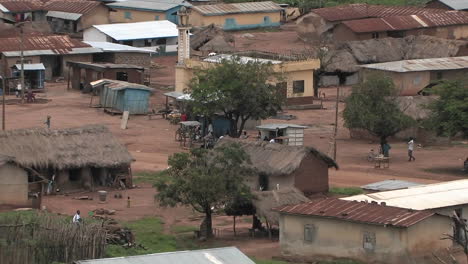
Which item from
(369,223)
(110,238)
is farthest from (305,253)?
(110,238)

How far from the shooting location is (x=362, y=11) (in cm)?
8238

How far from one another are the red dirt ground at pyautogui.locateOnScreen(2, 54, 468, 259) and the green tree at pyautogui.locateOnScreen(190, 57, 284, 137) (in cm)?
203

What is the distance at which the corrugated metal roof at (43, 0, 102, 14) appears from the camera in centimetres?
8331

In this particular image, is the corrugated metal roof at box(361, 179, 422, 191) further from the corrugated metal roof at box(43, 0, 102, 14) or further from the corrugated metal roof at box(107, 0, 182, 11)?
the corrugated metal roof at box(107, 0, 182, 11)

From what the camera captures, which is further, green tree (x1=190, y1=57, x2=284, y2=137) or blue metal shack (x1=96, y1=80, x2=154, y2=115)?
blue metal shack (x1=96, y1=80, x2=154, y2=115)

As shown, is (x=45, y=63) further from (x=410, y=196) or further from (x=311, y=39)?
(x=410, y=196)

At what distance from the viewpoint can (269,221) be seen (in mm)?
36625

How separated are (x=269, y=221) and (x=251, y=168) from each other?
139 inches

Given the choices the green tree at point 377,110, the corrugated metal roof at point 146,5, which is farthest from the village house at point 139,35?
the green tree at point 377,110

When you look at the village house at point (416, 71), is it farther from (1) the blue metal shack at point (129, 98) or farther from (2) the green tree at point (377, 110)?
(2) the green tree at point (377, 110)

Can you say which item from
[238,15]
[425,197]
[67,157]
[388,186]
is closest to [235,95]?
[67,157]

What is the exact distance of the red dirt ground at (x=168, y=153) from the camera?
40.1 metres

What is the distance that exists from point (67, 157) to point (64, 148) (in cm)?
39

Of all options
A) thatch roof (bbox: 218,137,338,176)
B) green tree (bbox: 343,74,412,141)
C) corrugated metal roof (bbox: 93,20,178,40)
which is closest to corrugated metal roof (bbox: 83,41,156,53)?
corrugated metal roof (bbox: 93,20,178,40)
